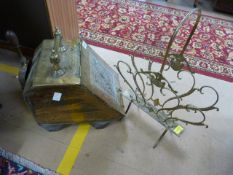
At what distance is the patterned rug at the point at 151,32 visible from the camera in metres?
2.25

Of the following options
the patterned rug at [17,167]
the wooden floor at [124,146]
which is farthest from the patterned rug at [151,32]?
the patterned rug at [17,167]

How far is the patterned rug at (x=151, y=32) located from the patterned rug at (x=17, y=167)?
1.31 metres

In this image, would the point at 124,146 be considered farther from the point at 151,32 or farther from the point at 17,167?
the point at 151,32

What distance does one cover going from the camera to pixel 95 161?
1.53m

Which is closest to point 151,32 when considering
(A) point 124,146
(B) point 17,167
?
(A) point 124,146

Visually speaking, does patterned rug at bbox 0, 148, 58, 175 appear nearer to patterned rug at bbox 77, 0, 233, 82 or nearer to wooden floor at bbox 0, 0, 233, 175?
wooden floor at bbox 0, 0, 233, 175

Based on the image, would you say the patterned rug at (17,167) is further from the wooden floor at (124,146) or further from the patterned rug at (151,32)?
the patterned rug at (151,32)

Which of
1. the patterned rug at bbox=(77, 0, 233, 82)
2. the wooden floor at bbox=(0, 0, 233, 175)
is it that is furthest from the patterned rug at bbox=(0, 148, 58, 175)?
the patterned rug at bbox=(77, 0, 233, 82)

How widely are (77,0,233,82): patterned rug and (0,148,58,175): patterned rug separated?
1309 mm

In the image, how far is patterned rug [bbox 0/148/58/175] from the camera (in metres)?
1.46

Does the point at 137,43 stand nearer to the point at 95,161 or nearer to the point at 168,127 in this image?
the point at 168,127

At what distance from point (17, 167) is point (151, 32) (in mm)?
1829

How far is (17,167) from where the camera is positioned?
1481 millimetres

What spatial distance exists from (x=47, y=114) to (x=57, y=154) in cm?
28
